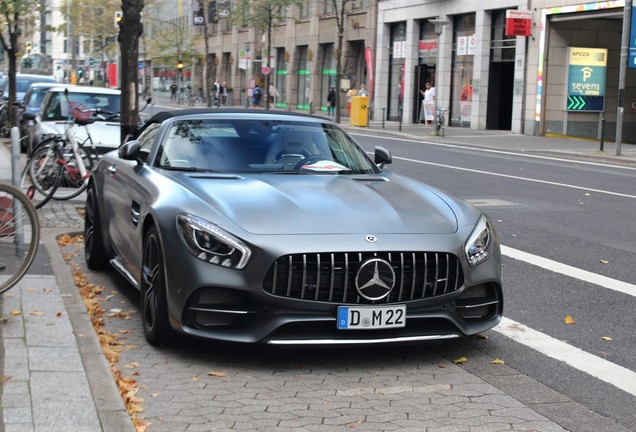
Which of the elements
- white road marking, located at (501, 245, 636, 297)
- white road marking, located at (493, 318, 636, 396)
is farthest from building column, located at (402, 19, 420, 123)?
white road marking, located at (493, 318, 636, 396)

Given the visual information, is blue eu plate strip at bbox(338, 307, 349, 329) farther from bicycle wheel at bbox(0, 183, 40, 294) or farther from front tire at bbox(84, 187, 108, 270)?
front tire at bbox(84, 187, 108, 270)

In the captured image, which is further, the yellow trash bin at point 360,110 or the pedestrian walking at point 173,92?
the pedestrian walking at point 173,92

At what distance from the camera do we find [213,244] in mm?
5551

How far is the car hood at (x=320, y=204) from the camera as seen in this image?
5.68m

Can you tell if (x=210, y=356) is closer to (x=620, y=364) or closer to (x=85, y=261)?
(x=620, y=364)

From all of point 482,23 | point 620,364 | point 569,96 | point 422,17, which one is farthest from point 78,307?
point 422,17

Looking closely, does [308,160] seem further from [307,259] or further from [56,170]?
[56,170]

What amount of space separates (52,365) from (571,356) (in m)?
3.03

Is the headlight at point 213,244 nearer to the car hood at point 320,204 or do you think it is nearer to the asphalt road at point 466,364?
the car hood at point 320,204

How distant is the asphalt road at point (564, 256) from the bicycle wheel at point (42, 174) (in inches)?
217

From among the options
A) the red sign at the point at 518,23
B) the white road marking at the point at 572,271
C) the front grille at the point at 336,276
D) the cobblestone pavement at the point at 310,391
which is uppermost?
the red sign at the point at 518,23

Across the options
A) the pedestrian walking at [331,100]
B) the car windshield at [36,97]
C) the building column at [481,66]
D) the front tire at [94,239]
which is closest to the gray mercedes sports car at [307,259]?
the front tire at [94,239]

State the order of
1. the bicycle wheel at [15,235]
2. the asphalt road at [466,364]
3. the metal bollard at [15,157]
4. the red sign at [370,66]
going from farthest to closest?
the red sign at [370,66] < the metal bollard at [15,157] < the bicycle wheel at [15,235] < the asphalt road at [466,364]

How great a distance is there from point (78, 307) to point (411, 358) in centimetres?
230
